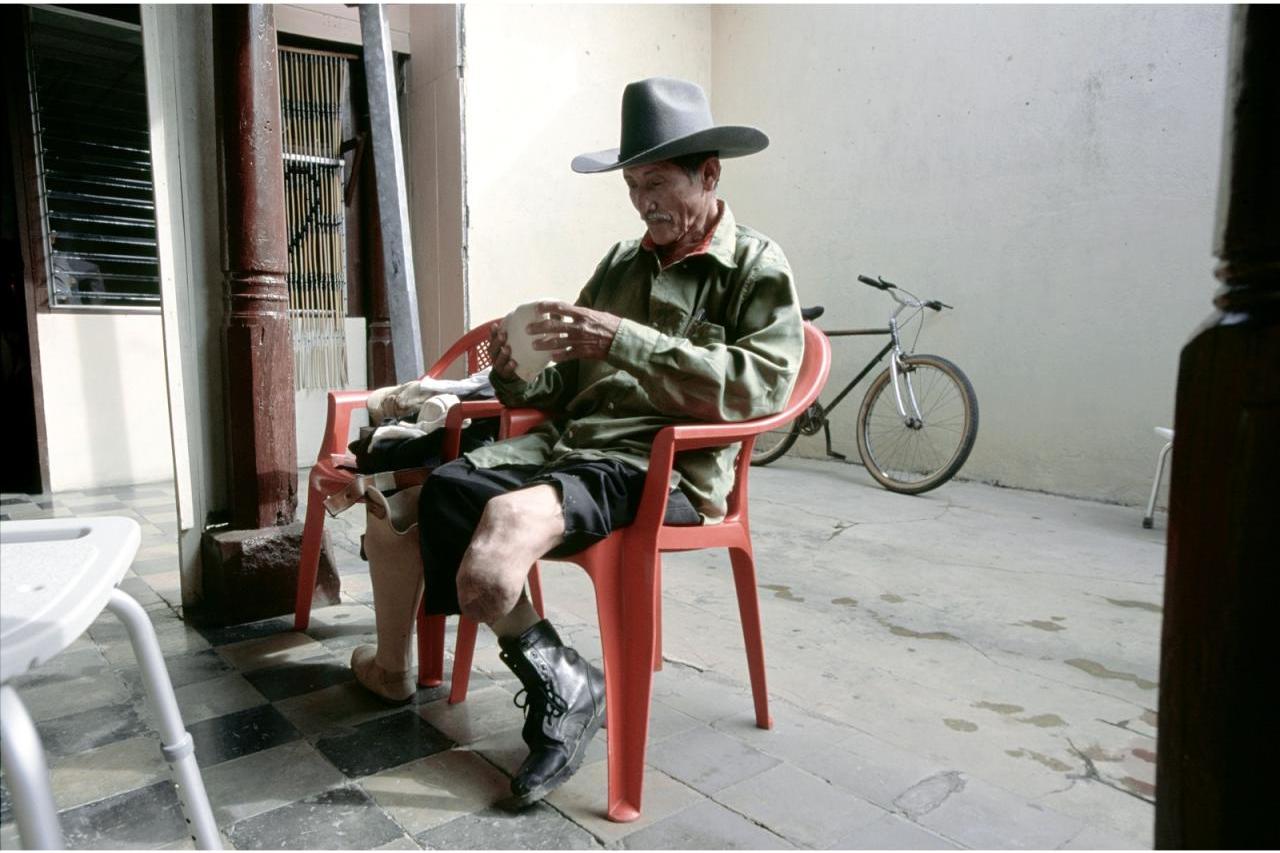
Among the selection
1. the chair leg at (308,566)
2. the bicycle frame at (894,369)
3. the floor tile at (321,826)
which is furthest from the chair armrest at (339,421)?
the bicycle frame at (894,369)

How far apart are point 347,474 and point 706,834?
1146 mm

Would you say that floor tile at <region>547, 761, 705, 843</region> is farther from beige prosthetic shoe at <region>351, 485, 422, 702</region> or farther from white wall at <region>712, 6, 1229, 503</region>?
white wall at <region>712, 6, 1229, 503</region>

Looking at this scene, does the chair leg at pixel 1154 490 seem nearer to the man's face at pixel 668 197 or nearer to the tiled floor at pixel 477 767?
the tiled floor at pixel 477 767

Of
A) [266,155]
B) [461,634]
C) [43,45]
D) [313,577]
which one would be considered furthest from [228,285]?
[43,45]

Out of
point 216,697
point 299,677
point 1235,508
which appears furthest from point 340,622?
point 1235,508

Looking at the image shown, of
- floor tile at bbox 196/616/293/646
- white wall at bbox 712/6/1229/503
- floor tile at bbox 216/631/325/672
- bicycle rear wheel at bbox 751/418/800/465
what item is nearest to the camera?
floor tile at bbox 216/631/325/672

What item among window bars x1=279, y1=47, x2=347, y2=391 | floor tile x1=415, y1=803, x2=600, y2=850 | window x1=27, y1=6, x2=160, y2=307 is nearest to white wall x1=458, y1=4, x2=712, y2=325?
window bars x1=279, y1=47, x2=347, y2=391

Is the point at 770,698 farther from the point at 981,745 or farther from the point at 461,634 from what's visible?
the point at 461,634

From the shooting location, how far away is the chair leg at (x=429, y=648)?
1793 millimetres

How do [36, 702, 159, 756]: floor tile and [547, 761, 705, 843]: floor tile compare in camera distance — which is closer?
[547, 761, 705, 843]: floor tile

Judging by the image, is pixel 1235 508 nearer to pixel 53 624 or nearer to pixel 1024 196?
pixel 53 624

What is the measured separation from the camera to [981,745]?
1555mm

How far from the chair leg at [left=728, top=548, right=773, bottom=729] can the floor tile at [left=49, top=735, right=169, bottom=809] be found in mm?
1083

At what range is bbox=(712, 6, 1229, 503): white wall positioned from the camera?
11.3 feet
